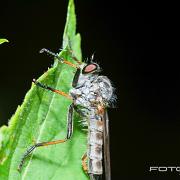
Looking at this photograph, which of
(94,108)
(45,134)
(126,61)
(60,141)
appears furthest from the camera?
(126,61)

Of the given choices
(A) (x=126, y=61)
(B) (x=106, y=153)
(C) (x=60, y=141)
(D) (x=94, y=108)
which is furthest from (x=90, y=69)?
(A) (x=126, y=61)

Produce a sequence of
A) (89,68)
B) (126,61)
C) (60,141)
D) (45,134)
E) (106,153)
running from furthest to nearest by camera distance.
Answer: (126,61) → (89,68) → (106,153) → (60,141) → (45,134)

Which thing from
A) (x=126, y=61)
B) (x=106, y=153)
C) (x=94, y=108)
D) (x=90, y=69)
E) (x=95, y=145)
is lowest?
(x=106, y=153)

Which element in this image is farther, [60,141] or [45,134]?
[60,141]

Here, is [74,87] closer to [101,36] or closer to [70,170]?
[70,170]

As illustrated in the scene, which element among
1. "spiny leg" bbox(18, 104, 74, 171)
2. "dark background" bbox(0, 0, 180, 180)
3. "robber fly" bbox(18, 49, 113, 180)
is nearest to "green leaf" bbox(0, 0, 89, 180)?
"spiny leg" bbox(18, 104, 74, 171)

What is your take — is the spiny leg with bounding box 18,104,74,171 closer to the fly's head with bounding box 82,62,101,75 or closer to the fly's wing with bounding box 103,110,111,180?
the fly's head with bounding box 82,62,101,75

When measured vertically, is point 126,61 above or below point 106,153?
above

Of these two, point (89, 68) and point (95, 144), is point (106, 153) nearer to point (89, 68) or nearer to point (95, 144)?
point (95, 144)
